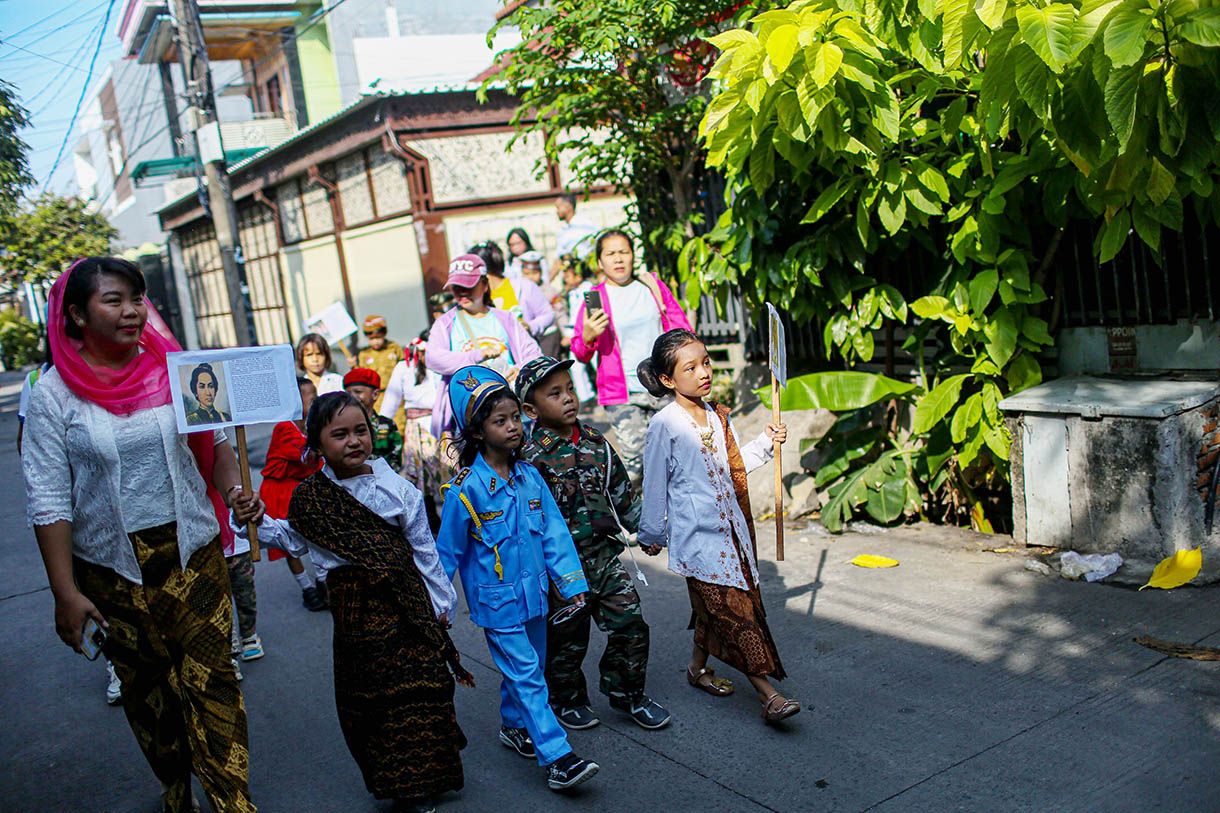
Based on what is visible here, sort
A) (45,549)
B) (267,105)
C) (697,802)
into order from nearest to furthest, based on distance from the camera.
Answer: (45,549) < (697,802) < (267,105)

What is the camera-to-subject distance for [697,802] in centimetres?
344

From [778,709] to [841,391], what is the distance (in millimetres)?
2687

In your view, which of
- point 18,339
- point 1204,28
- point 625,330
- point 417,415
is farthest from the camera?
point 18,339

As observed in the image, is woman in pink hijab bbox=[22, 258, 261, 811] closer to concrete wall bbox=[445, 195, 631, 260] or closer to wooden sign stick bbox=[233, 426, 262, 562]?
wooden sign stick bbox=[233, 426, 262, 562]

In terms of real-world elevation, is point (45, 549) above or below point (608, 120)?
below

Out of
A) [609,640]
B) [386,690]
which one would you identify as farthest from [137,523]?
[609,640]

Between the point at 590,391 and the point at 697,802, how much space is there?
7178mm

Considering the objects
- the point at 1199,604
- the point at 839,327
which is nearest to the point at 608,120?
the point at 839,327

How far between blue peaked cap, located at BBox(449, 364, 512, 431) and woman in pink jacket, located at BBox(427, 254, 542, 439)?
6.36ft

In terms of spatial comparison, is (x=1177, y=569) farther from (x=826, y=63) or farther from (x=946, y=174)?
(x=826, y=63)

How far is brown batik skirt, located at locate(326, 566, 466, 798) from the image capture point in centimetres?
346

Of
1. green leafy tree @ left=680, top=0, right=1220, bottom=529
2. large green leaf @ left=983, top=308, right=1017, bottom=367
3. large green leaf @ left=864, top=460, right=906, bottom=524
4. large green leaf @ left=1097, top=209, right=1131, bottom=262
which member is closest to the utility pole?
green leafy tree @ left=680, top=0, right=1220, bottom=529

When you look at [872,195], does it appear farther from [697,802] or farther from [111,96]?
[111,96]

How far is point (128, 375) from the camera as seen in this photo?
332 centimetres
